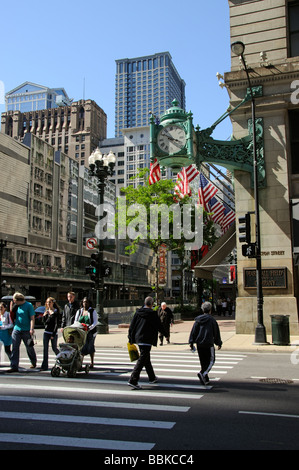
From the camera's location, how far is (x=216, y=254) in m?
22.1

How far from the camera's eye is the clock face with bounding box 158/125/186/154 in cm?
1752

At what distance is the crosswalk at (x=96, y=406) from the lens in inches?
195

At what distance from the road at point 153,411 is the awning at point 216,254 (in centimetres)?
1161

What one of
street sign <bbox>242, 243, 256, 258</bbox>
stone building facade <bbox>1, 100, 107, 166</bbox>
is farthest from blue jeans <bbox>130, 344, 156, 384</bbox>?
stone building facade <bbox>1, 100, 107, 166</bbox>

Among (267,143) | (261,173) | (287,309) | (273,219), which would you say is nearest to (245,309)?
(287,309)

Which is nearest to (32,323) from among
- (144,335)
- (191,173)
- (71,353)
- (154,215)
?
(71,353)

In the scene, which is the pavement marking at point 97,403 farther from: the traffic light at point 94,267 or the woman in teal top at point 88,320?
the traffic light at point 94,267

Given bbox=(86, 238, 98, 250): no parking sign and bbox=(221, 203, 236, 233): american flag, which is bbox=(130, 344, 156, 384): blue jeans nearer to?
bbox=(86, 238, 98, 250): no parking sign

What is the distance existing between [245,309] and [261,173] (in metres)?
6.09

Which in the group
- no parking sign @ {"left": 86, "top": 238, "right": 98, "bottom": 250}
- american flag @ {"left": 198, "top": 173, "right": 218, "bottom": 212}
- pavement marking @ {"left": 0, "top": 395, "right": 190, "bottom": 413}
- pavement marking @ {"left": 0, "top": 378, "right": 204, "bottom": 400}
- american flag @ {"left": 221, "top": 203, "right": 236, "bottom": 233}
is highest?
american flag @ {"left": 198, "top": 173, "right": 218, "bottom": 212}

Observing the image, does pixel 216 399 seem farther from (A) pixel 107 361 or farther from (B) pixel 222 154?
(B) pixel 222 154

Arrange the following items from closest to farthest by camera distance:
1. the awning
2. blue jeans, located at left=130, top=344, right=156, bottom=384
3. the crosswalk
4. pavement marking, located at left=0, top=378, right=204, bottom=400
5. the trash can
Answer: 1. the crosswalk
2. pavement marking, located at left=0, top=378, right=204, bottom=400
3. blue jeans, located at left=130, top=344, right=156, bottom=384
4. the trash can
5. the awning

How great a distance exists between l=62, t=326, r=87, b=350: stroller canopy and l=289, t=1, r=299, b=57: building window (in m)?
16.3

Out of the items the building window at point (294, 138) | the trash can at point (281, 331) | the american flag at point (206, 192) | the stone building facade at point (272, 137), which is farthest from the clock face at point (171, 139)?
the american flag at point (206, 192)
